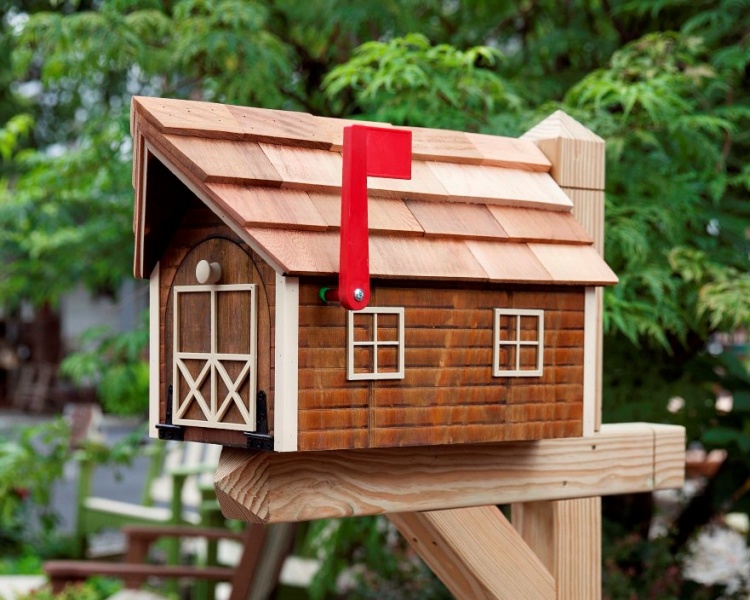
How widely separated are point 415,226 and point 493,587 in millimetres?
876

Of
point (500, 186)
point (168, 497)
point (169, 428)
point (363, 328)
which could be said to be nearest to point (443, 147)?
point (500, 186)

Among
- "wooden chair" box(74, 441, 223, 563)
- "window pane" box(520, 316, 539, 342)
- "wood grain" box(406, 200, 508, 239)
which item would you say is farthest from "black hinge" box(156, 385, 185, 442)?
"wooden chair" box(74, 441, 223, 563)

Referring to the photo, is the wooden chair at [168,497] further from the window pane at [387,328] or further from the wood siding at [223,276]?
the window pane at [387,328]

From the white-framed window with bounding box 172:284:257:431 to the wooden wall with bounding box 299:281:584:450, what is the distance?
0.35 feet

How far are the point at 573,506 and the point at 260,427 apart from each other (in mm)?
1005

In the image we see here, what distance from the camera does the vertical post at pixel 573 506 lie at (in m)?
2.45

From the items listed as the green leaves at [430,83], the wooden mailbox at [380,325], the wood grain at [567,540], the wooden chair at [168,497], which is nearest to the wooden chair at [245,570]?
the wooden chair at [168,497]

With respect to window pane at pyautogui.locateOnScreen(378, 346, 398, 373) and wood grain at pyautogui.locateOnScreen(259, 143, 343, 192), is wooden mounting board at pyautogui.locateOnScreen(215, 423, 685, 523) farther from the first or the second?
wood grain at pyautogui.locateOnScreen(259, 143, 343, 192)

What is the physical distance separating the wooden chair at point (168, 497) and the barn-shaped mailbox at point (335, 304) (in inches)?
148

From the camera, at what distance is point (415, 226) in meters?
1.99

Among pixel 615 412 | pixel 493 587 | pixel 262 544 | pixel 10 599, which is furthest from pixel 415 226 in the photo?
pixel 10 599

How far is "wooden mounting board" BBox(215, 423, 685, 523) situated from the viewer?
1937mm

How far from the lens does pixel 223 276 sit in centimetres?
192

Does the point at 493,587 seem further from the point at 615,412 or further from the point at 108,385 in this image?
the point at 108,385
